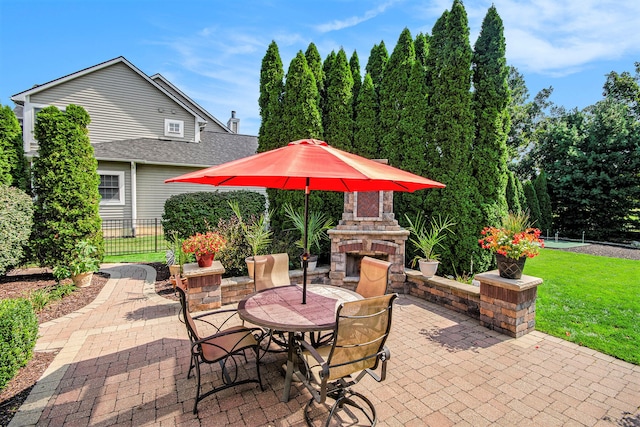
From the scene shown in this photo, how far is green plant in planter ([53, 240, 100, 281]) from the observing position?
606cm

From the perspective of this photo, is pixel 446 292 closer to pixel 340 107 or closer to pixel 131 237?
pixel 340 107

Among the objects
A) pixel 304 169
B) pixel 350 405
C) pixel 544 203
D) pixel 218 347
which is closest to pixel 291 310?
pixel 218 347

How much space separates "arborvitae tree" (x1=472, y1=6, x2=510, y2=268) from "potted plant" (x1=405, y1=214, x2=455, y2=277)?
34.3 inches

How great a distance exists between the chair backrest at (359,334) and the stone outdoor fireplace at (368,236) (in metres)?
3.61

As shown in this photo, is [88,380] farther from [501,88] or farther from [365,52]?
[365,52]

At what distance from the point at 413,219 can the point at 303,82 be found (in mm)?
4242

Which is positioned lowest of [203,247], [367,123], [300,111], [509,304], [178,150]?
[509,304]

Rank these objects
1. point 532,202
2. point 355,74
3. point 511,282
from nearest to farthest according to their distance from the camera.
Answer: point 511,282 < point 355,74 < point 532,202

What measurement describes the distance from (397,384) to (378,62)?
7.49m

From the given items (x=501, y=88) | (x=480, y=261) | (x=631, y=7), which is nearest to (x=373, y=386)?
(x=480, y=261)

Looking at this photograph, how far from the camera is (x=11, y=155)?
615 cm

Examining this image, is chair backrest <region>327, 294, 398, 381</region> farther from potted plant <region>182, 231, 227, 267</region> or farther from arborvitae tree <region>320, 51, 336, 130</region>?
arborvitae tree <region>320, 51, 336, 130</region>

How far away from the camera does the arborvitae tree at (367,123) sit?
294 inches

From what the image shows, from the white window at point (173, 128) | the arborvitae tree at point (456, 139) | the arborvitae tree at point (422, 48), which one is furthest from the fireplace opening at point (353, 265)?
the white window at point (173, 128)
